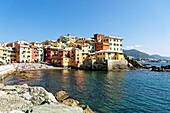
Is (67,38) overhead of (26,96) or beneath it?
overhead

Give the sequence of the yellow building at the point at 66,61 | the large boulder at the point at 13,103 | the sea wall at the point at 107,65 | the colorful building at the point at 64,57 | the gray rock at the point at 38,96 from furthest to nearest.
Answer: the colorful building at the point at 64,57, the yellow building at the point at 66,61, the sea wall at the point at 107,65, the gray rock at the point at 38,96, the large boulder at the point at 13,103

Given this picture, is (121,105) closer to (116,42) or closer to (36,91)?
(36,91)

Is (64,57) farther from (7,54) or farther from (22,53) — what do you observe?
(7,54)

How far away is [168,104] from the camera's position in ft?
75.2

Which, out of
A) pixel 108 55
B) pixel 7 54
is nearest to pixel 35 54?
pixel 7 54

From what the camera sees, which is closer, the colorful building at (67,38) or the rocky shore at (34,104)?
the rocky shore at (34,104)

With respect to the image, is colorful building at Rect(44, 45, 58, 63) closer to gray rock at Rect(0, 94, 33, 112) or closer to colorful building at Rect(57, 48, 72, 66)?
colorful building at Rect(57, 48, 72, 66)

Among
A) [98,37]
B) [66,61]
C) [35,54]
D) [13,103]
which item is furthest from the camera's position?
[98,37]

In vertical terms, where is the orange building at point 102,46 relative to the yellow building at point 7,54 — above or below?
above

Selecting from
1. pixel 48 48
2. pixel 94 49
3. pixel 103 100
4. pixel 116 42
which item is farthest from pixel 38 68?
pixel 103 100

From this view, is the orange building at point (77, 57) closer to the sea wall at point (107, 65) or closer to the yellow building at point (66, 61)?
the yellow building at point (66, 61)

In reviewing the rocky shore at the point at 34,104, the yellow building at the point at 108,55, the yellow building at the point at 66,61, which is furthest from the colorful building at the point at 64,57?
the rocky shore at the point at 34,104

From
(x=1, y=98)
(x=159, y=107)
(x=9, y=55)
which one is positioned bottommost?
(x=159, y=107)

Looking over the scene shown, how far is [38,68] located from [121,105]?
6263 centimetres
